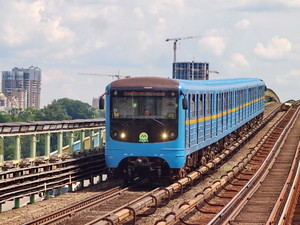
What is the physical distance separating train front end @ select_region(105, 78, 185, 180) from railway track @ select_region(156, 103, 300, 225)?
196 centimetres

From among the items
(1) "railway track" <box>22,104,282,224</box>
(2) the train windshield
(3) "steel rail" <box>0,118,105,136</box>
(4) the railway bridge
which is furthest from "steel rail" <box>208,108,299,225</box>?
(3) "steel rail" <box>0,118,105,136</box>

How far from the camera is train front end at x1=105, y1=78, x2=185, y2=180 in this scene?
2358 centimetres

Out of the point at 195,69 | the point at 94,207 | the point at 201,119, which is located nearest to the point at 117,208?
the point at 94,207

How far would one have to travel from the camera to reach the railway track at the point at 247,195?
1831cm

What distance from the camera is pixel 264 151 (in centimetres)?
3575

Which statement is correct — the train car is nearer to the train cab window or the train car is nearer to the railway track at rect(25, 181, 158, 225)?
the train cab window

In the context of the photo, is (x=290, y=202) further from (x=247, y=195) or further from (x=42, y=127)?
(x=42, y=127)

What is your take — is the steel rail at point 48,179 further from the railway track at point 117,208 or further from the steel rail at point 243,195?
the steel rail at point 243,195

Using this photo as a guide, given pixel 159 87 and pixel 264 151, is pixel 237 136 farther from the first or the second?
pixel 159 87

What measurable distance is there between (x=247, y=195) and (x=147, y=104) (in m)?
4.06

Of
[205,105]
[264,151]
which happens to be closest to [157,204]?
[205,105]

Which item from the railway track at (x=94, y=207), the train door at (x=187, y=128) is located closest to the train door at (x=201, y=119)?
the train door at (x=187, y=128)

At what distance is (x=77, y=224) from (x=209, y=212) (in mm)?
3273

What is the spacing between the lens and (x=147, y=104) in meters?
23.7
